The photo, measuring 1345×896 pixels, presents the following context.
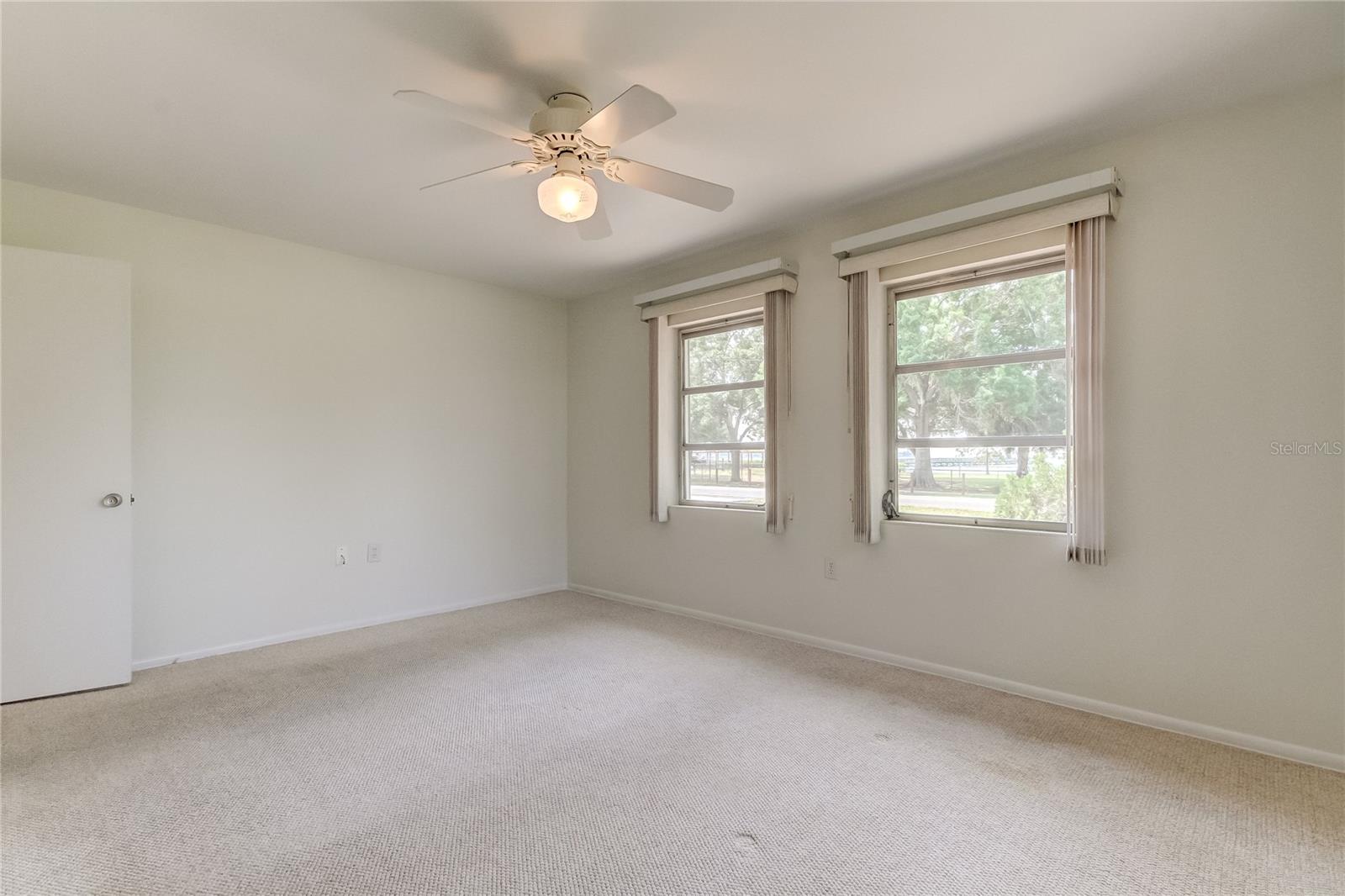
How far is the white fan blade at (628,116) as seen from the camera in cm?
193

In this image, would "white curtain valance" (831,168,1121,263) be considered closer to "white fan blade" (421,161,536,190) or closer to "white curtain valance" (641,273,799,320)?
"white curtain valance" (641,273,799,320)

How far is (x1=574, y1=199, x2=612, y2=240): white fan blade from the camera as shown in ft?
8.90

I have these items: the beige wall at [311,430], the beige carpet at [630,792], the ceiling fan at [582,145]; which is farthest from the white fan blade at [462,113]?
the beige wall at [311,430]

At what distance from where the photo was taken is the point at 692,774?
222 centimetres

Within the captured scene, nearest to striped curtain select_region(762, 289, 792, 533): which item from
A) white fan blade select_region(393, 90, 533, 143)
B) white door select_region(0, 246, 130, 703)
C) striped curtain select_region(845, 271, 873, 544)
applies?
striped curtain select_region(845, 271, 873, 544)

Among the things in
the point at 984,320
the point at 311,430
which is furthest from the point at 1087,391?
the point at 311,430

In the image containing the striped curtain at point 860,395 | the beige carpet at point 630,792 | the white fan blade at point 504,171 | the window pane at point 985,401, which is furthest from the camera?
the striped curtain at point 860,395

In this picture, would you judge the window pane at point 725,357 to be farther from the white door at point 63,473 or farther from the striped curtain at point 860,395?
the white door at point 63,473

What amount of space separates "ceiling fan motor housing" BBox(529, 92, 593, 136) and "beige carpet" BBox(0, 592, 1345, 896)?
2.33 meters

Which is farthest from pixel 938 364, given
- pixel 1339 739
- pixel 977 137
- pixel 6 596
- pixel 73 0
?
pixel 6 596

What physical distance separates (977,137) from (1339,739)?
8.76 ft

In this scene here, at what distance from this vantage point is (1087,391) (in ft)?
8.96

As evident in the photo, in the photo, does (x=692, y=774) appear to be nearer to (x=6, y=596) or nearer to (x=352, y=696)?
(x=352, y=696)

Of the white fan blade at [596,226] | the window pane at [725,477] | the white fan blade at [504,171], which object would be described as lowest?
the window pane at [725,477]
